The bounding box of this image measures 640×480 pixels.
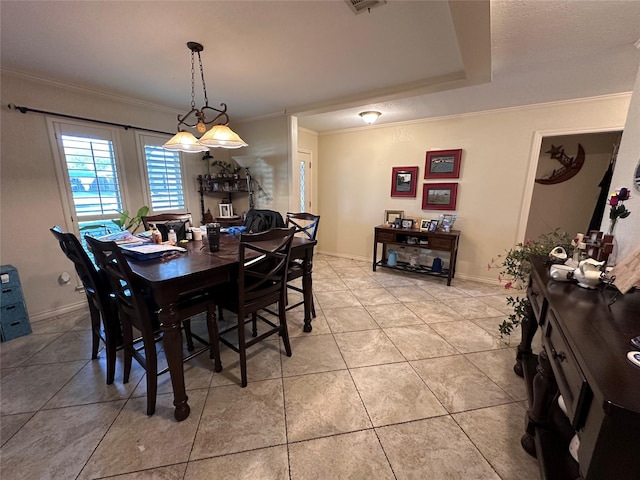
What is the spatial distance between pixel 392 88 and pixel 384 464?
3.19 m

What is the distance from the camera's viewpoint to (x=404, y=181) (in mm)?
4031

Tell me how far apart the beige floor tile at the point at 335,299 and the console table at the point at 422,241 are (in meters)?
1.09

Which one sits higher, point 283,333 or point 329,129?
point 329,129

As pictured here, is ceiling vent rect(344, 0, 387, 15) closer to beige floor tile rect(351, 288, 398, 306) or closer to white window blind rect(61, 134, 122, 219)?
beige floor tile rect(351, 288, 398, 306)

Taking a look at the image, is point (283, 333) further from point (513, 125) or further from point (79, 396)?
point (513, 125)

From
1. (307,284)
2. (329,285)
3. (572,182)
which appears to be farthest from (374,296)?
(572,182)

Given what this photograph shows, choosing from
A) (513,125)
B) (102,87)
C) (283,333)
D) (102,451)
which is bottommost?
(102,451)

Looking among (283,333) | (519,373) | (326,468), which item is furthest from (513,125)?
(326,468)

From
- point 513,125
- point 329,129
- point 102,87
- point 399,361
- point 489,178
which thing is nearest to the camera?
point 399,361

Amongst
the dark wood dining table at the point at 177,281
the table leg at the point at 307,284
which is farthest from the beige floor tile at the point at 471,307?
the dark wood dining table at the point at 177,281

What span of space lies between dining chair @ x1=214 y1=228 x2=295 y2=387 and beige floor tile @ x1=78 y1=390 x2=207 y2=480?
41 cm

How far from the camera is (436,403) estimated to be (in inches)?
63.0

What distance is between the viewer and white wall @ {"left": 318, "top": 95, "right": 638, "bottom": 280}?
303cm

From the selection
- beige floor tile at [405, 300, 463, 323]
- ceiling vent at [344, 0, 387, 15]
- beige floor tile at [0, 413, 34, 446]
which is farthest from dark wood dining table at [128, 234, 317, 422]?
beige floor tile at [405, 300, 463, 323]
